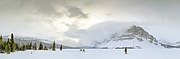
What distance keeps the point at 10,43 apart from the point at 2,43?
12515 mm

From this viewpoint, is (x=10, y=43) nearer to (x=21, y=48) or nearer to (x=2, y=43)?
(x=2, y=43)

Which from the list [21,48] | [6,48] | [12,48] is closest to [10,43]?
[12,48]

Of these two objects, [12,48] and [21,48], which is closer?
[12,48]

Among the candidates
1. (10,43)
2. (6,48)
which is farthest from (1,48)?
(10,43)

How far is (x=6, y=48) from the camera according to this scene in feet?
443

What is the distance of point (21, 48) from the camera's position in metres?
188

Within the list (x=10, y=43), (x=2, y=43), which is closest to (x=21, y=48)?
(x=10, y=43)

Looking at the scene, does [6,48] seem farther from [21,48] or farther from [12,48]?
[21,48]

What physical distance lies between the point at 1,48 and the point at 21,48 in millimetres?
51249

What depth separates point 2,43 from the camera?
139000mm

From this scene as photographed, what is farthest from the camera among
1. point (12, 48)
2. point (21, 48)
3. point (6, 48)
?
point (21, 48)

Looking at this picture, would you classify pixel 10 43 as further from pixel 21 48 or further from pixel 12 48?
pixel 21 48

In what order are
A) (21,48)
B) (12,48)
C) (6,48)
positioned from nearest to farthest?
(6,48) → (12,48) → (21,48)

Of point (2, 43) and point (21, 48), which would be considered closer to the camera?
point (2, 43)
